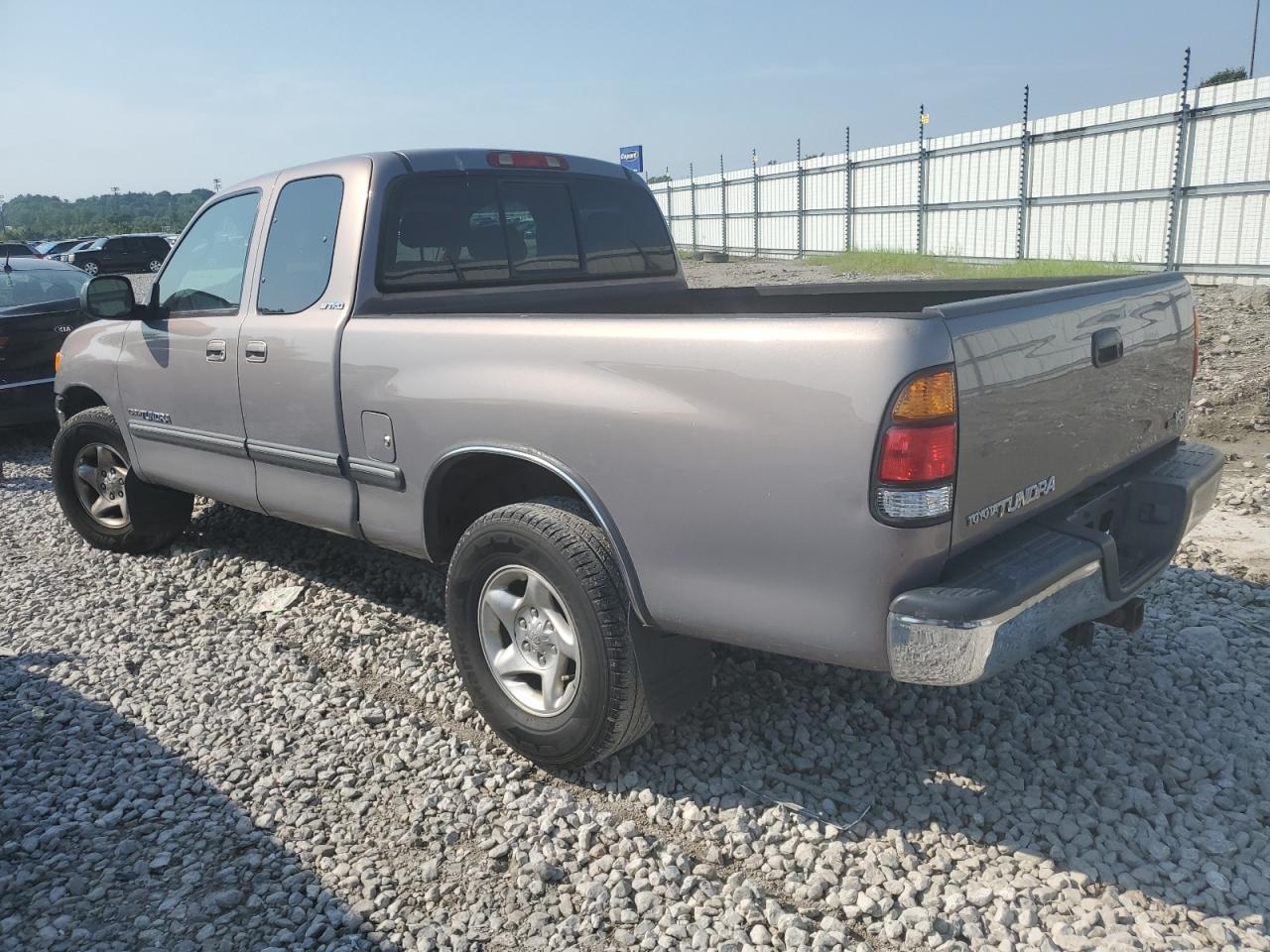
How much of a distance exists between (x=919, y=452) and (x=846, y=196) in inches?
949

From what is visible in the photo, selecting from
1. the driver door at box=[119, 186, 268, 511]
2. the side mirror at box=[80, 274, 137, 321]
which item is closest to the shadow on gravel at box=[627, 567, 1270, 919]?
the driver door at box=[119, 186, 268, 511]

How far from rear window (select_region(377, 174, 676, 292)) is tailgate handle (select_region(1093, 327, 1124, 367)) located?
7.60ft

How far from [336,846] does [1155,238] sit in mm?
16622

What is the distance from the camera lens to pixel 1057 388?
2688 millimetres

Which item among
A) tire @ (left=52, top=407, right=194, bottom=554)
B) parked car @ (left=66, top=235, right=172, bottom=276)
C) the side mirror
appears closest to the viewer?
the side mirror

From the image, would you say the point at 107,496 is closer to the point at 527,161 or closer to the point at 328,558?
the point at 328,558

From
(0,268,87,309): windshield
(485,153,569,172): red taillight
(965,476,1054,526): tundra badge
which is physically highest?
(485,153,569,172): red taillight

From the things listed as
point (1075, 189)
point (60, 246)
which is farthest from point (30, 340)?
point (60, 246)

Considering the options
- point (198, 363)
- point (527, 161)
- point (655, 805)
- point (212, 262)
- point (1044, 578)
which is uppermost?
point (527, 161)

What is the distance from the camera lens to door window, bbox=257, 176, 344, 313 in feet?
13.0

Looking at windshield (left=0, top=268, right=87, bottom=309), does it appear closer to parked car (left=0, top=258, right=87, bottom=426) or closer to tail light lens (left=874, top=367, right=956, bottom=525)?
parked car (left=0, top=258, right=87, bottom=426)

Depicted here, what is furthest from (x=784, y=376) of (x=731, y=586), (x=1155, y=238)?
(x=1155, y=238)

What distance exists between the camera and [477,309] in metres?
4.08

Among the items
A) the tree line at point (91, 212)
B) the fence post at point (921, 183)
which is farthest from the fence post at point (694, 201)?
the tree line at point (91, 212)
